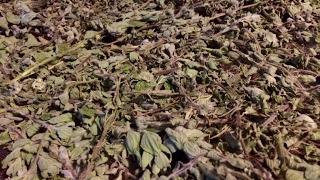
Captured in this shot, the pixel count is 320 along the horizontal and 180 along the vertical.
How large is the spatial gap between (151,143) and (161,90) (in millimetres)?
492

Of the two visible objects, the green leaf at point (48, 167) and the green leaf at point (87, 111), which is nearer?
the green leaf at point (48, 167)

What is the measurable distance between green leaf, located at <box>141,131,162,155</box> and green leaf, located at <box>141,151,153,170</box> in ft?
0.06

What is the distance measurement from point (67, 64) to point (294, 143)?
1.56 m

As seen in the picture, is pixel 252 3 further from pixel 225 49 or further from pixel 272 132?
pixel 272 132

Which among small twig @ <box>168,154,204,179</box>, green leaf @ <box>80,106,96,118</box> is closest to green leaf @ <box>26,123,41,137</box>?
green leaf @ <box>80,106,96,118</box>

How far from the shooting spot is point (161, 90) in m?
3.10

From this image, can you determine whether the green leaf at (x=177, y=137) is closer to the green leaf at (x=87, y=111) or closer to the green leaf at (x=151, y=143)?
the green leaf at (x=151, y=143)

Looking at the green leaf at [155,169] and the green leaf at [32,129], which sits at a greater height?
the green leaf at [32,129]

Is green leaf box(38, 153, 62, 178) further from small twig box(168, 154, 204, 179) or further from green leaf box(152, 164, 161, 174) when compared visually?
small twig box(168, 154, 204, 179)

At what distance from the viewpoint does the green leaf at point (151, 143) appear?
267 cm

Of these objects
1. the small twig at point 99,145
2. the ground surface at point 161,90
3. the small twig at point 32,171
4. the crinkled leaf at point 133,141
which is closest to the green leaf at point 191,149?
the ground surface at point 161,90

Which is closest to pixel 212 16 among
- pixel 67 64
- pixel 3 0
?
pixel 67 64

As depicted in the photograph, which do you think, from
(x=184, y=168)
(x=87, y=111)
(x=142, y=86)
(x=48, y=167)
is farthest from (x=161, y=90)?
(x=48, y=167)

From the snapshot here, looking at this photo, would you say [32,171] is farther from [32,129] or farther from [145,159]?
[145,159]
